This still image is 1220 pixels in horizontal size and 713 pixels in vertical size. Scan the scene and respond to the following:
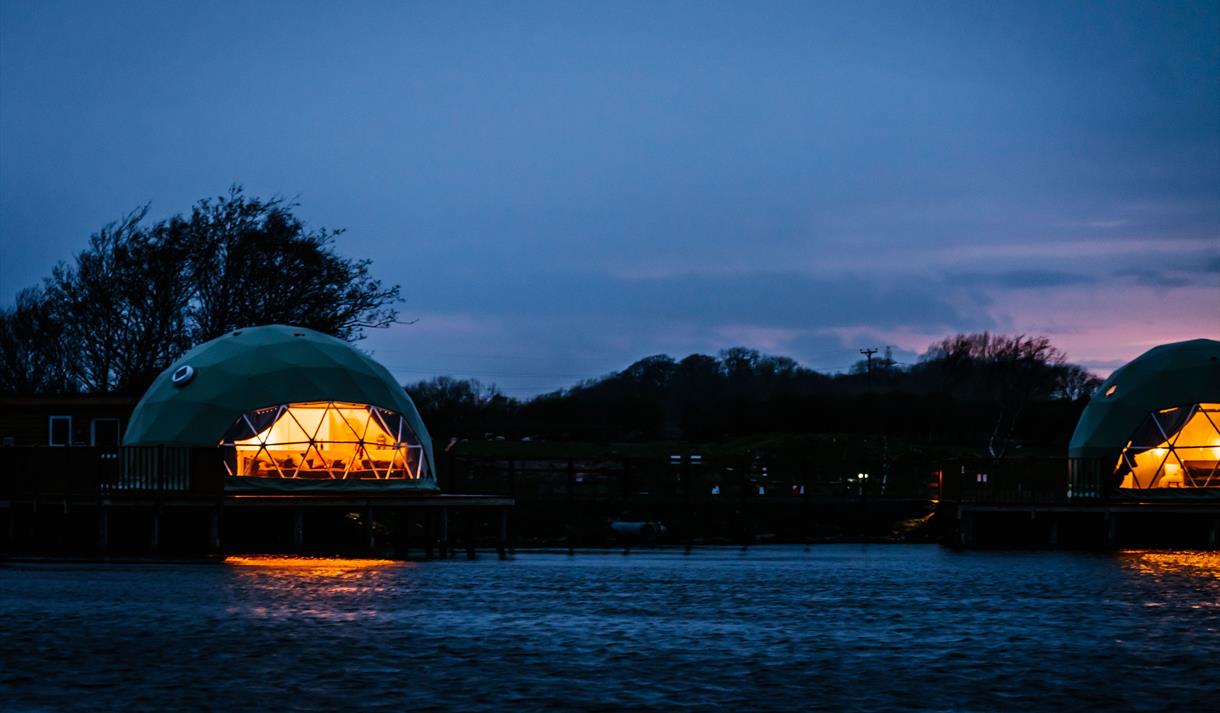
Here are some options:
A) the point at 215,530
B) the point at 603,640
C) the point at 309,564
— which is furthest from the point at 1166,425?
the point at 603,640

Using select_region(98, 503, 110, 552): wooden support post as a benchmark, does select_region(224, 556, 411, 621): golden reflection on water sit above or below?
below

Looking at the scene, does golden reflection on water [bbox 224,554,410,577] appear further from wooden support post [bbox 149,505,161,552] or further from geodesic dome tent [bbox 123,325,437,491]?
geodesic dome tent [bbox 123,325,437,491]

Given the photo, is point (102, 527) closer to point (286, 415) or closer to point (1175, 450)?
point (286, 415)

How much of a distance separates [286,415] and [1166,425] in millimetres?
22370

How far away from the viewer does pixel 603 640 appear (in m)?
16.3

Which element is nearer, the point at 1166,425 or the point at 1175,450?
the point at 1175,450

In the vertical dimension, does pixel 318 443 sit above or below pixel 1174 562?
above

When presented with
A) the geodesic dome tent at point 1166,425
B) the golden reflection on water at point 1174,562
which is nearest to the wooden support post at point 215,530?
the golden reflection on water at point 1174,562

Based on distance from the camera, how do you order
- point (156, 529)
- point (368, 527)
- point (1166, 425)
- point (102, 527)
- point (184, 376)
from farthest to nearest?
point (1166, 425) → point (184, 376) → point (368, 527) → point (102, 527) → point (156, 529)

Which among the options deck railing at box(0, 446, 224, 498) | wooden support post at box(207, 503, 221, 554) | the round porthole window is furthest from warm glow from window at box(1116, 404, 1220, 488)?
the round porthole window

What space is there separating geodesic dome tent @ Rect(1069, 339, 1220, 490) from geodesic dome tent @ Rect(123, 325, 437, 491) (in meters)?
18.0

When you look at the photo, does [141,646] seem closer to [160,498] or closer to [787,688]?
[787,688]

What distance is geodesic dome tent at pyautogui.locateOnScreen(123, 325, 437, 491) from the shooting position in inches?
1442

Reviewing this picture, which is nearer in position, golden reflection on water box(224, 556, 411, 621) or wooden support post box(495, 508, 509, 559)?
golden reflection on water box(224, 556, 411, 621)
